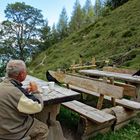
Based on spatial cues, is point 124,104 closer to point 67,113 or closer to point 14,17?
point 67,113

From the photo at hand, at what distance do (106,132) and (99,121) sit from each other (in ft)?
2.84

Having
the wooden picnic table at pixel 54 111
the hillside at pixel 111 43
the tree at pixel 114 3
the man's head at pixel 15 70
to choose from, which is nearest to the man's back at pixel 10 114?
the man's head at pixel 15 70

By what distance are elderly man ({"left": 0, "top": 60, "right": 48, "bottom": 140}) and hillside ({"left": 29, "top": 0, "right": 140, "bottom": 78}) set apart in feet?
30.8

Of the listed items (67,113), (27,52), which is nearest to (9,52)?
(27,52)

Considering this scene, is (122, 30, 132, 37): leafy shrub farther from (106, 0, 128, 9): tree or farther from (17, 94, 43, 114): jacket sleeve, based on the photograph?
(17, 94, 43, 114): jacket sleeve

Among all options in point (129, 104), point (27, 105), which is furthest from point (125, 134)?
point (27, 105)

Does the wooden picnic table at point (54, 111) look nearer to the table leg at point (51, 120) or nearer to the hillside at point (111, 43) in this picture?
the table leg at point (51, 120)

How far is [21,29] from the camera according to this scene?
150 feet

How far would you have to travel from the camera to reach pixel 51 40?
45.3 metres

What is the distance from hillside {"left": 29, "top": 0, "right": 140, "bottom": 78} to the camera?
15.6 meters

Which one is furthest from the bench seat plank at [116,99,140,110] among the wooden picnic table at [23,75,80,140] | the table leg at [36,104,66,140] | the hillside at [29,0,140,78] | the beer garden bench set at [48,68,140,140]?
the hillside at [29,0,140,78]

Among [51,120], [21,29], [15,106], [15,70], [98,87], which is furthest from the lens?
[21,29]

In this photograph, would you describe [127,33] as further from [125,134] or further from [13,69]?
[13,69]

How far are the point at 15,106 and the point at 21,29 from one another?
43.3 metres
